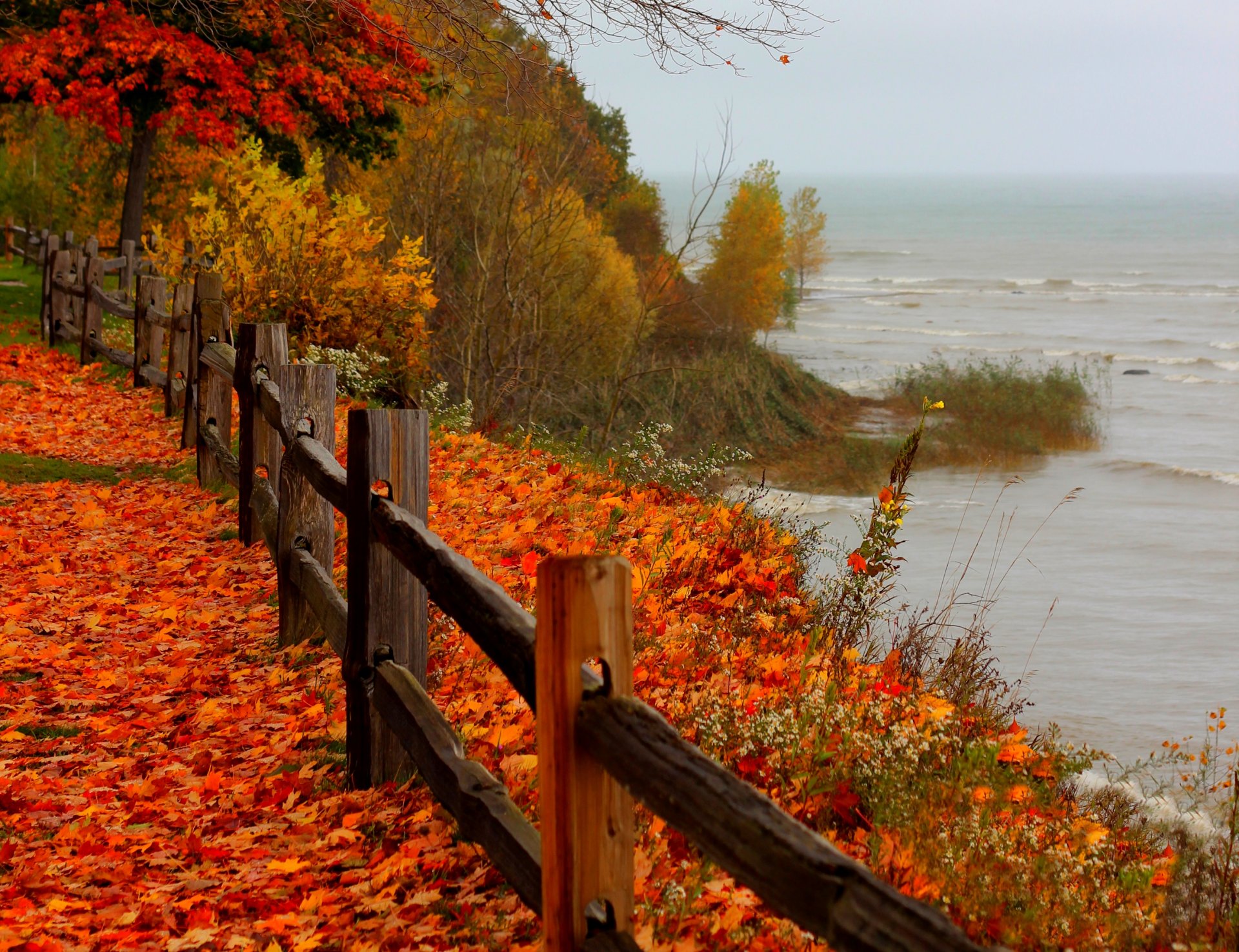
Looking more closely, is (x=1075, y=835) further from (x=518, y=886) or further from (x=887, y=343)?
(x=887, y=343)

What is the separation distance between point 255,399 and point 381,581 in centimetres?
385

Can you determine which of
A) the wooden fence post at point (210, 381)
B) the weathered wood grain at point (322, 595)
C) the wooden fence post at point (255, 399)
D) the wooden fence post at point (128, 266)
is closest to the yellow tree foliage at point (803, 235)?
the wooden fence post at point (128, 266)

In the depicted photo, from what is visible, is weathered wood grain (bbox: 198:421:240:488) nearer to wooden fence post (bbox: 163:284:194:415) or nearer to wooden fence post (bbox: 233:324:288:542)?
wooden fence post (bbox: 233:324:288:542)

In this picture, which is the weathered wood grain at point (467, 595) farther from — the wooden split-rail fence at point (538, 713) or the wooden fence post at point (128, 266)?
the wooden fence post at point (128, 266)

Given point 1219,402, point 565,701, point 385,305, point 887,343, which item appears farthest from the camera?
point 887,343

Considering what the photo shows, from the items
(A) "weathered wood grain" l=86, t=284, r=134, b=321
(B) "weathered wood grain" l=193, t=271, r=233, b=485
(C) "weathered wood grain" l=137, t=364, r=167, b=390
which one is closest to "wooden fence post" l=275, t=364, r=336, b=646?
(B) "weathered wood grain" l=193, t=271, r=233, b=485

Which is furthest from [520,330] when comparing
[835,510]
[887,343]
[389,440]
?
[887,343]

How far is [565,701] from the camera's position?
253 centimetres

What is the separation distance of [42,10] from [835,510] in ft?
59.3

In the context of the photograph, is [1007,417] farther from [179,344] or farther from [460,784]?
[460,784]

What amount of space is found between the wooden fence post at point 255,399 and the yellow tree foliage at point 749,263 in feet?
139

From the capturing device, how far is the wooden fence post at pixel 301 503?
5.82 meters

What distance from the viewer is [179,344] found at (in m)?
11.8

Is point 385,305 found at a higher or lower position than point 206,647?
higher
